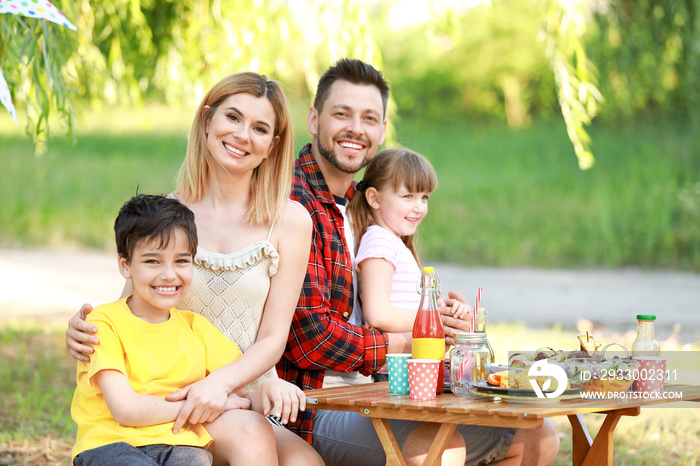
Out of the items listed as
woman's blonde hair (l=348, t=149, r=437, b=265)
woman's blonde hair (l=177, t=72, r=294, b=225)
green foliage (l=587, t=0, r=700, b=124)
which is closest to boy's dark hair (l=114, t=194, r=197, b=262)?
woman's blonde hair (l=177, t=72, r=294, b=225)

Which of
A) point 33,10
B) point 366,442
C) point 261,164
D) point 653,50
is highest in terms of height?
point 653,50

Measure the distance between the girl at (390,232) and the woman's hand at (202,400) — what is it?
2.46 feet

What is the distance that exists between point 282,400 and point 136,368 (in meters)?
0.42

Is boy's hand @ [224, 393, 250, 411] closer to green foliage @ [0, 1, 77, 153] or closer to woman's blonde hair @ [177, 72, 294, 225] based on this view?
woman's blonde hair @ [177, 72, 294, 225]

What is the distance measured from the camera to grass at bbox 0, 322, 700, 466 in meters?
4.08

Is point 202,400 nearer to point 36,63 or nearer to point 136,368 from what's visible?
point 136,368

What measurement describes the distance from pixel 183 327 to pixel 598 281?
798cm


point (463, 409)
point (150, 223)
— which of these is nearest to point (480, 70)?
point (150, 223)

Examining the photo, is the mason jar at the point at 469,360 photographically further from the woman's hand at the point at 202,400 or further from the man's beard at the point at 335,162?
the man's beard at the point at 335,162

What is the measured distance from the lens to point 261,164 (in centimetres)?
294

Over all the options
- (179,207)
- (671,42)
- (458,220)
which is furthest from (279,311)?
(458,220)

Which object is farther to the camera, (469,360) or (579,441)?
(579,441)

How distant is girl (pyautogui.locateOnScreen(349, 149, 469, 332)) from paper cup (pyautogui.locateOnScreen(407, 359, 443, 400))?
69cm

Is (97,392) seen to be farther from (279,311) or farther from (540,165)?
(540,165)
